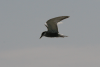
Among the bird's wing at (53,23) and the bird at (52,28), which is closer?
the bird's wing at (53,23)

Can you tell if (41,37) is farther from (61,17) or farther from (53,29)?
(61,17)

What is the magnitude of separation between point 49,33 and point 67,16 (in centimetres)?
726

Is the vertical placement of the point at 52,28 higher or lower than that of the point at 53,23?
lower

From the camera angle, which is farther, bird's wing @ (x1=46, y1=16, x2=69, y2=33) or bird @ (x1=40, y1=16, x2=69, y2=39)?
bird @ (x1=40, y1=16, x2=69, y2=39)

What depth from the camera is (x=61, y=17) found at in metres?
38.0

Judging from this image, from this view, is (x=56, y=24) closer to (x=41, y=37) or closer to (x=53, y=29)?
(x=53, y=29)

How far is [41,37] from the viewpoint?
44.1 meters

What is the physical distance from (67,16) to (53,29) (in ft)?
20.4

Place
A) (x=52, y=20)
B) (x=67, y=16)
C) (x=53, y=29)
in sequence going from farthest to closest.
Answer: (x=53, y=29) < (x=52, y=20) < (x=67, y=16)

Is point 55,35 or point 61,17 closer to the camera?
point 61,17

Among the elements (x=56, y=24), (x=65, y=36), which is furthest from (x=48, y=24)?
(x=65, y=36)

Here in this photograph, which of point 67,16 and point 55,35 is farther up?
point 67,16

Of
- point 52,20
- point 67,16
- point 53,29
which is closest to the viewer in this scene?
point 67,16

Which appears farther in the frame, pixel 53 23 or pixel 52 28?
pixel 52 28
